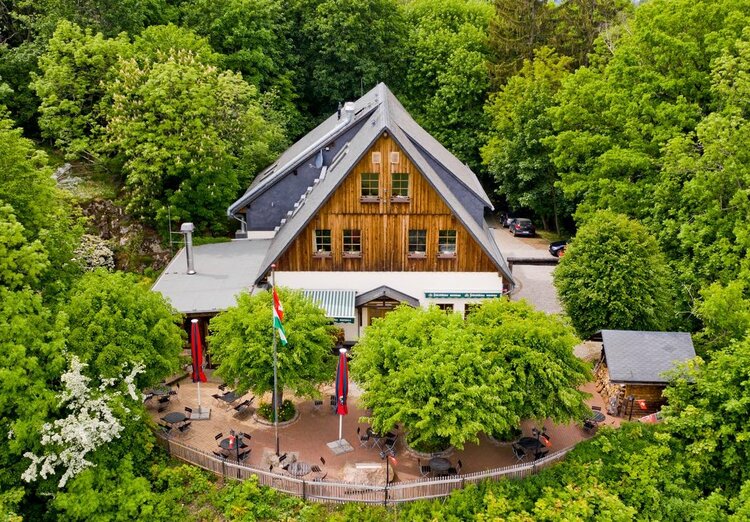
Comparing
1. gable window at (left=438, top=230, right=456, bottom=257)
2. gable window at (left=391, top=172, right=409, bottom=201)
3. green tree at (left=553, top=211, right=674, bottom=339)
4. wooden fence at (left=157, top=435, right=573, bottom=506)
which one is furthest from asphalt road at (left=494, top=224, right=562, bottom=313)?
wooden fence at (left=157, top=435, right=573, bottom=506)

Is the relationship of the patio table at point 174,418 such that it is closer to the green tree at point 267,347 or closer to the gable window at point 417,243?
the green tree at point 267,347

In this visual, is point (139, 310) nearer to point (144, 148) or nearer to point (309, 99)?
point (144, 148)

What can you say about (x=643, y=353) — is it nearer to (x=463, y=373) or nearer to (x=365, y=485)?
(x=463, y=373)

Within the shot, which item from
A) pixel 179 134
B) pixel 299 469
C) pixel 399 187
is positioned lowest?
pixel 299 469

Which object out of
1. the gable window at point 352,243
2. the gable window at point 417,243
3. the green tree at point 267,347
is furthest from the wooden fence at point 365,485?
the gable window at point 352,243

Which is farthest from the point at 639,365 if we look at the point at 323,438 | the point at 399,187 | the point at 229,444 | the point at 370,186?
the point at 229,444

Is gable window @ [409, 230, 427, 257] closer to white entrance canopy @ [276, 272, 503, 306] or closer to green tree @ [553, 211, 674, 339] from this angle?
white entrance canopy @ [276, 272, 503, 306]

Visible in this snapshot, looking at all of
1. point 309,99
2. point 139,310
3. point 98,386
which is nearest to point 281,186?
point 139,310
